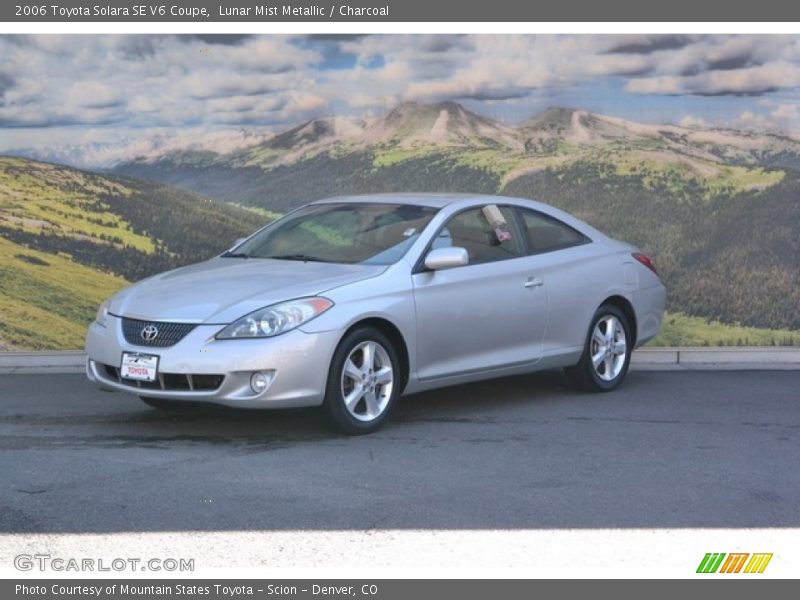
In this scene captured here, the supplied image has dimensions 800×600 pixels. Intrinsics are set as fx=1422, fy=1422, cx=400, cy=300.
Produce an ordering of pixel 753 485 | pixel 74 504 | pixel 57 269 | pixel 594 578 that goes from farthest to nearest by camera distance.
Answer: pixel 57 269, pixel 753 485, pixel 74 504, pixel 594 578

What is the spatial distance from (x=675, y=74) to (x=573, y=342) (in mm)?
3603

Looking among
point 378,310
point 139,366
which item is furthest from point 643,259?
point 139,366

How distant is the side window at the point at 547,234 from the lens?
384 inches

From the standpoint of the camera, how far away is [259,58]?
12.1m

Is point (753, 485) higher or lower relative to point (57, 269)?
lower

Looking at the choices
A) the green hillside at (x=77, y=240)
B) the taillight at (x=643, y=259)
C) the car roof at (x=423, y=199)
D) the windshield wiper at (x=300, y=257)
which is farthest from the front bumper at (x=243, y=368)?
the green hillside at (x=77, y=240)

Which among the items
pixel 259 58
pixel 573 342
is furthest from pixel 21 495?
pixel 259 58

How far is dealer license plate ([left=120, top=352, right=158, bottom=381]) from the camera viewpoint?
799 cm

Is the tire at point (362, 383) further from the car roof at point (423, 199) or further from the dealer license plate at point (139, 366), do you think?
the car roof at point (423, 199)

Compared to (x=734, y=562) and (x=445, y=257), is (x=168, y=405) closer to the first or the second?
(x=445, y=257)

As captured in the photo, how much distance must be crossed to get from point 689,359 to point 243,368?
17.4 feet

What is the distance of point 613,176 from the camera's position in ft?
41.2

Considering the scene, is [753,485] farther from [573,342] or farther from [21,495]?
[21,495]

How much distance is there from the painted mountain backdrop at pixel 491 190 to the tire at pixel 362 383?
13.5 feet
